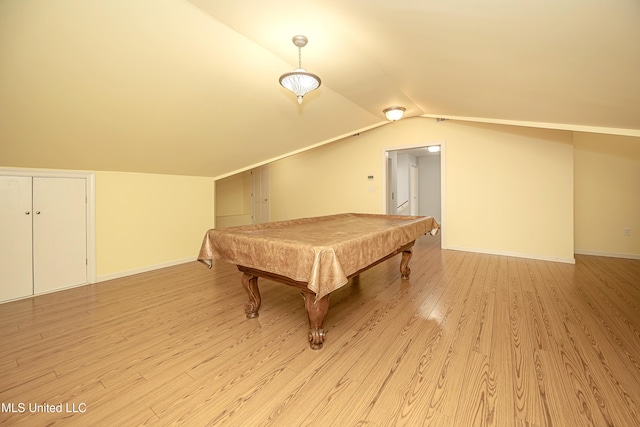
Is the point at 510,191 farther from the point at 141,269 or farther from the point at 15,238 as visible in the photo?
the point at 15,238

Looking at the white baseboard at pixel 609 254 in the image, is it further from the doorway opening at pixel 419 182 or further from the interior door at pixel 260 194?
the interior door at pixel 260 194

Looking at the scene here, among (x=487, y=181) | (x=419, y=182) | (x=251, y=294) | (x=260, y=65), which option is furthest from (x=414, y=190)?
(x=251, y=294)

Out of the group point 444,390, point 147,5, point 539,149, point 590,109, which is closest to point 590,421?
point 444,390

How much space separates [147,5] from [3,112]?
56.6 inches

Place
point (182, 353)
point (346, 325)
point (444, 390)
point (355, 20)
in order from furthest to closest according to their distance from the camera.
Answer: point (346, 325) → point (355, 20) → point (182, 353) → point (444, 390)

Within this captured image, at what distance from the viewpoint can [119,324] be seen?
6.86 feet

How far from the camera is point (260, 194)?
7.11 metres

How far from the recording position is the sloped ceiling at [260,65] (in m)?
1.40

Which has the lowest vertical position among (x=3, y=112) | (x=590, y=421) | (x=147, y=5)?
(x=590, y=421)

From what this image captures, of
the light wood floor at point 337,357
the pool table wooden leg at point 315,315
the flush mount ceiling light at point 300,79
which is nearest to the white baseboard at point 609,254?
the light wood floor at point 337,357

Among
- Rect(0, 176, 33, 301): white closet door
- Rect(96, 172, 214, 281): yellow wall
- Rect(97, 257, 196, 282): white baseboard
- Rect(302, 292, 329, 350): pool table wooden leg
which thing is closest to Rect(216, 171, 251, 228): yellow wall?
Rect(96, 172, 214, 281): yellow wall

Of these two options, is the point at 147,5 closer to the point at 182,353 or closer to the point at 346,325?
the point at 182,353

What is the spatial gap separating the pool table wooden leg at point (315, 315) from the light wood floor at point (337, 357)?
67mm

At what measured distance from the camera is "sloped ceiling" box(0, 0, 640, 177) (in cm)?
140
